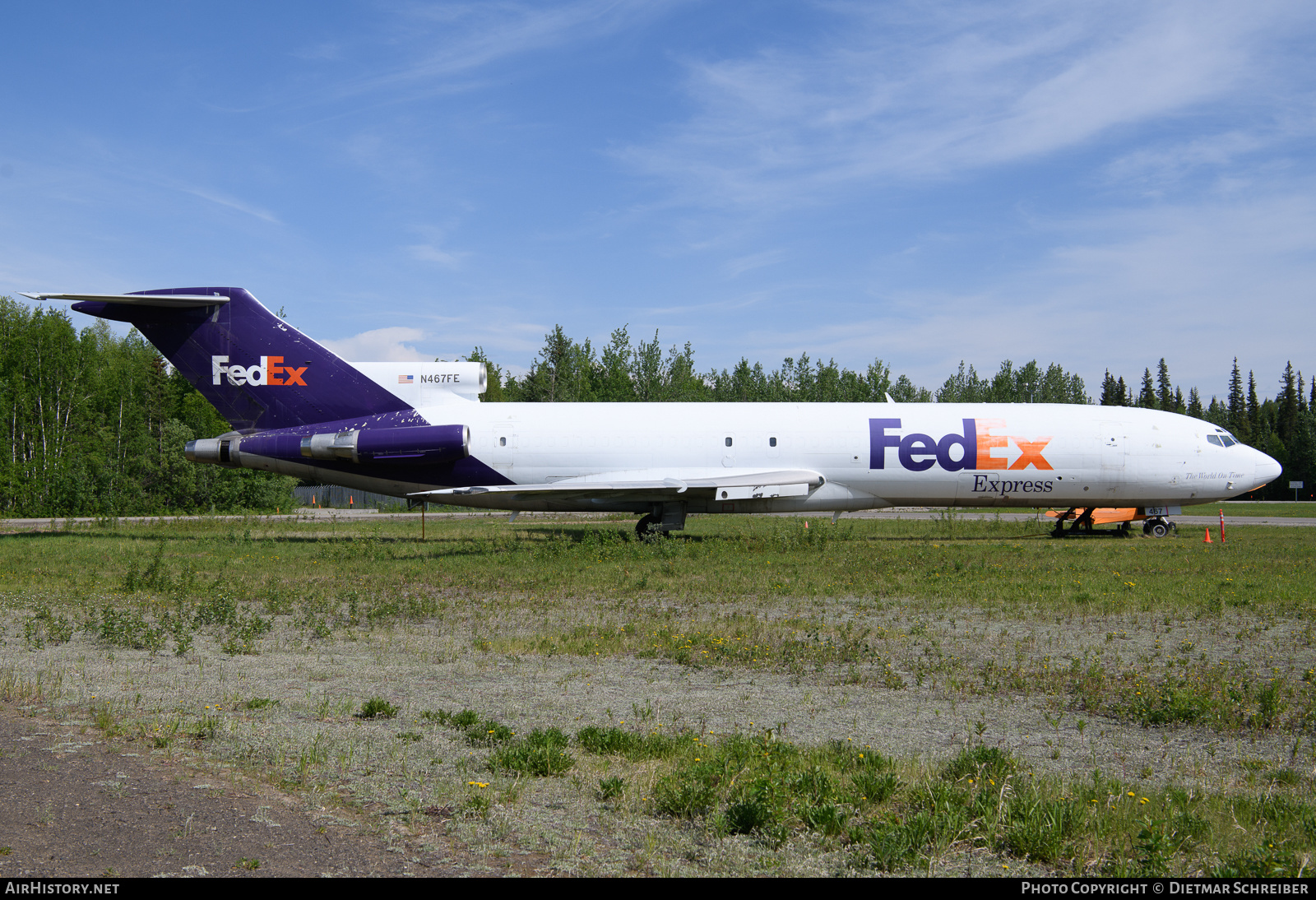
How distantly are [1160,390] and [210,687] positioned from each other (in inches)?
5884

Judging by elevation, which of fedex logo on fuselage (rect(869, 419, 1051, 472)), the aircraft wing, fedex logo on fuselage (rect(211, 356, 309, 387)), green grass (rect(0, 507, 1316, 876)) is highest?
fedex logo on fuselage (rect(211, 356, 309, 387))

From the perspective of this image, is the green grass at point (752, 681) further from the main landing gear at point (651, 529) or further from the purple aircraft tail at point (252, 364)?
the purple aircraft tail at point (252, 364)

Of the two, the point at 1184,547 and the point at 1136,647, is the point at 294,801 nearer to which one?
the point at 1136,647

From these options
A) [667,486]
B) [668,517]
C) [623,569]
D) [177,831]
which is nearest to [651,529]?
[668,517]

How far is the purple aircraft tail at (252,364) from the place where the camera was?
2127 centimetres

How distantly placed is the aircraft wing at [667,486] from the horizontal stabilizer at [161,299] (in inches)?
278

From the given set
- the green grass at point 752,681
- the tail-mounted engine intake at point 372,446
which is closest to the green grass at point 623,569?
the green grass at point 752,681

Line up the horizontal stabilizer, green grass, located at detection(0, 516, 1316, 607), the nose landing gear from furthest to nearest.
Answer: the nose landing gear
the horizontal stabilizer
green grass, located at detection(0, 516, 1316, 607)

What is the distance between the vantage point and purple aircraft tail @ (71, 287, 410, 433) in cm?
2127

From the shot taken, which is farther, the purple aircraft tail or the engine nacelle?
the purple aircraft tail

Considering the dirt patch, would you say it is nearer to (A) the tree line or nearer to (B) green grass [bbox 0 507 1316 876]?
(B) green grass [bbox 0 507 1316 876]

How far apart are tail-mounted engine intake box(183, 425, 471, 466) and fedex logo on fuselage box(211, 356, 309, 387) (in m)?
1.47

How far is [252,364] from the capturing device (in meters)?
21.5

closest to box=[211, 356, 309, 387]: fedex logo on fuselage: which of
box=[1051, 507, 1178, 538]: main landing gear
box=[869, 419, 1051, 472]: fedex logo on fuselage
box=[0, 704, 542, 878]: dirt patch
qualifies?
box=[869, 419, 1051, 472]: fedex logo on fuselage
